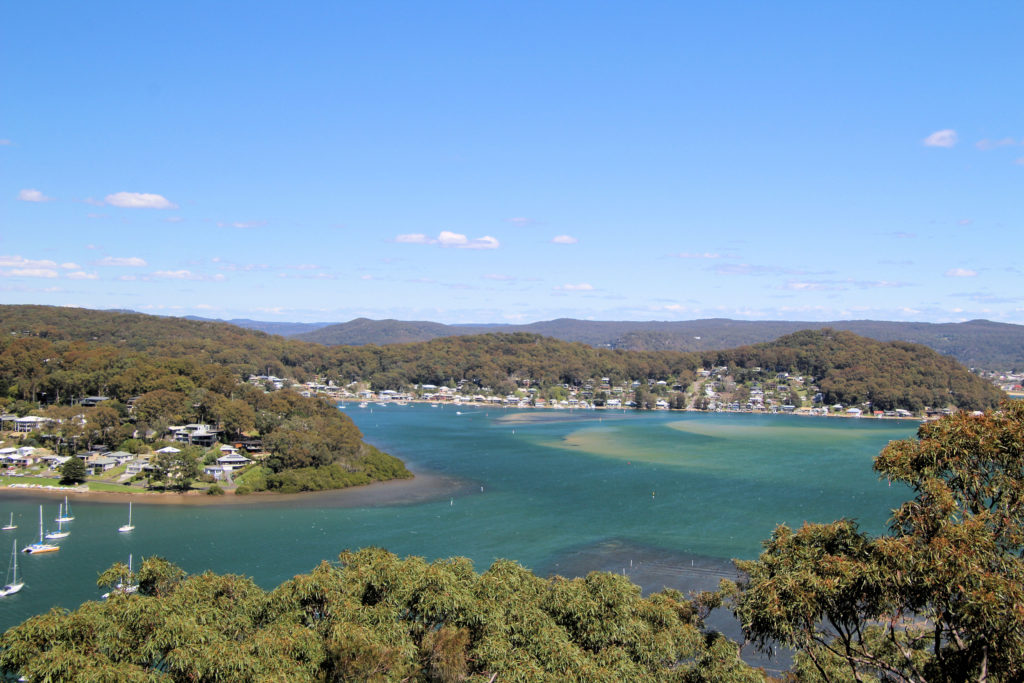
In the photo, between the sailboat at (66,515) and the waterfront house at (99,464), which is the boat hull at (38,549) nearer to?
the sailboat at (66,515)

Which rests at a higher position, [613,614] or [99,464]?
[613,614]

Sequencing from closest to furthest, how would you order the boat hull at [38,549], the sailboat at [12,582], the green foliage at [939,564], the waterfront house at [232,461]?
1. the green foliage at [939,564]
2. the sailboat at [12,582]
3. the boat hull at [38,549]
4. the waterfront house at [232,461]

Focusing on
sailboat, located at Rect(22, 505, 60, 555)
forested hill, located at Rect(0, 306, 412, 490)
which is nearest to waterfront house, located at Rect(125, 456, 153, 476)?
forested hill, located at Rect(0, 306, 412, 490)

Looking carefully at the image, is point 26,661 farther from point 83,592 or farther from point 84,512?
point 84,512

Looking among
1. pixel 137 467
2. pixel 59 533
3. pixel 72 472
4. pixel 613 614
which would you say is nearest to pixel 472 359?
pixel 137 467

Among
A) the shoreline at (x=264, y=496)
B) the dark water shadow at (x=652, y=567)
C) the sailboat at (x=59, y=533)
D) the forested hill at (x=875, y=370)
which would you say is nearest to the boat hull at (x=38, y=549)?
the sailboat at (x=59, y=533)

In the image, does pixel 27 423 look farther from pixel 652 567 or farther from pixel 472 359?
pixel 472 359
